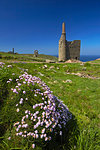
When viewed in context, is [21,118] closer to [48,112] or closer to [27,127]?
[27,127]

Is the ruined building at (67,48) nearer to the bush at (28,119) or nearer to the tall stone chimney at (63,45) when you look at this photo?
the tall stone chimney at (63,45)

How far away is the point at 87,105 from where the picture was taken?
6004mm

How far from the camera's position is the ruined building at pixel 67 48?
106 feet

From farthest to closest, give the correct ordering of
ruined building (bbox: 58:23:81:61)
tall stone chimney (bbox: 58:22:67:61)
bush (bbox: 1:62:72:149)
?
ruined building (bbox: 58:23:81:61), tall stone chimney (bbox: 58:22:67:61), bush (bbox: 1:62:72:149)

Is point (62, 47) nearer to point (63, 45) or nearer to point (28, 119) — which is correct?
point (63, 45)

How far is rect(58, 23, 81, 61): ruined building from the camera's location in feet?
106

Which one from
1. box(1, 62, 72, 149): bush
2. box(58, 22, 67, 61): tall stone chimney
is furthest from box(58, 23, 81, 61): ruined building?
box(1, 62, 72, 149): bush

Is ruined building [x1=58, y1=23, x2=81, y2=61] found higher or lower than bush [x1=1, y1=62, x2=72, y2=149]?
higher

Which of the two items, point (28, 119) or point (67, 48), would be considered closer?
point (28, 119)

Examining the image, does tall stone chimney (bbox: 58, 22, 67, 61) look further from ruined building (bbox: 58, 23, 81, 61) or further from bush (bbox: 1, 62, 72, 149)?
bush (bbox: 1, 62, 72, 149)

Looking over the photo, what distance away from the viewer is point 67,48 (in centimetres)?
3416

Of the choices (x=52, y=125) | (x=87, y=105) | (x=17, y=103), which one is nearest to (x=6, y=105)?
(x=17, y=103)

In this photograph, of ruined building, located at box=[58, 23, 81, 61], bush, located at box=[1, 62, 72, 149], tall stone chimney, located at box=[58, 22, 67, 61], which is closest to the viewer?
bush, located at box=[1, 62, 72, 149]

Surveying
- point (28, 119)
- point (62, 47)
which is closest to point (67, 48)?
point (62, 47)
